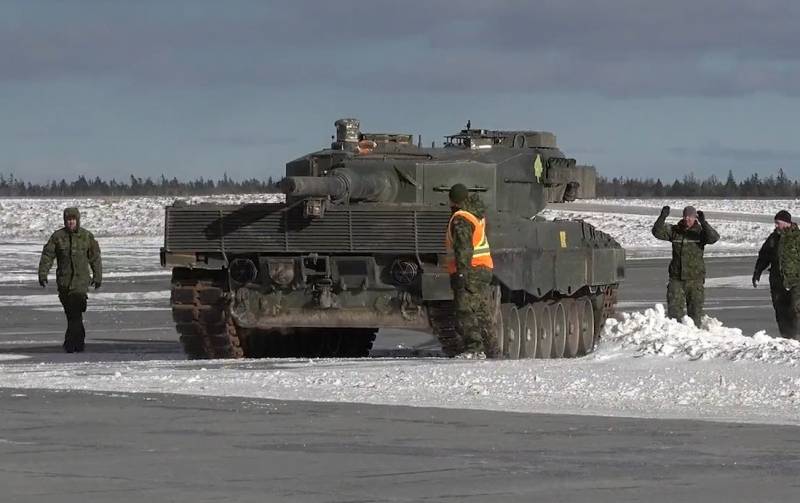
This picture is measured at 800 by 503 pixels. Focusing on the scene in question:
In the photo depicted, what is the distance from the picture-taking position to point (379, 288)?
18.3m

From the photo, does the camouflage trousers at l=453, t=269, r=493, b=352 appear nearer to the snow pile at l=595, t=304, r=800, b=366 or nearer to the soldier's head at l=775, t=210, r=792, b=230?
the snow pile at l=595, t=304, r=800, b=366

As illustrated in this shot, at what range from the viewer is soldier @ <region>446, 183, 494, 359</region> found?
16.9 m

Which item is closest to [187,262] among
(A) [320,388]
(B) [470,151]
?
(B) [470,151]

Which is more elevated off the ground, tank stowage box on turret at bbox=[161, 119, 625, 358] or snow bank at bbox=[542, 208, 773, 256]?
tank stowage box on turret at bbox=[161, 119, 625, 358]

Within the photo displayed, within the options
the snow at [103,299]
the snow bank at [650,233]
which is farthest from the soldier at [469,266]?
the snow bank at [650,233]

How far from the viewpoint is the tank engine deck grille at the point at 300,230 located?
18000 millimetres

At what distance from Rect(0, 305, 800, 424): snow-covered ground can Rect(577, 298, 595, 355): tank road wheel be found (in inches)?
217

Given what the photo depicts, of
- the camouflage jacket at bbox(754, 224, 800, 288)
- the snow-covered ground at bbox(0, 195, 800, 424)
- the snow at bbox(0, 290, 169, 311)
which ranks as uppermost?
the camouflage jacket at bbox(754, 224, 800, 288)

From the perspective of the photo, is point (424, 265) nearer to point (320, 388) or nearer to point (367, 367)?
point (367, 367)

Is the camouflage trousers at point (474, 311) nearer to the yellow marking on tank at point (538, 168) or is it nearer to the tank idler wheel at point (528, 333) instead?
the tank idler wheel at point (528, 333)

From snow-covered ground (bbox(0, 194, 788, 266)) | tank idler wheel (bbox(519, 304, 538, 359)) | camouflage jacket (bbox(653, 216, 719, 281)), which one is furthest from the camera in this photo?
snow-covered ground (bbox(0, 194, 788, 266))

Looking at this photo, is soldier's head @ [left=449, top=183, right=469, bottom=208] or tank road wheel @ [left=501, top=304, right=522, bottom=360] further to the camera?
tank road wheel @ [left=501, top=304, right=522, bottom=360]

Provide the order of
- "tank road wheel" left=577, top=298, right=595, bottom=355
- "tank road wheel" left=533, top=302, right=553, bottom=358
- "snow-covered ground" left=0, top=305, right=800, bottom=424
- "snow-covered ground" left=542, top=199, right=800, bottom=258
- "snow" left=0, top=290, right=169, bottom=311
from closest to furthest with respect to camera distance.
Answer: "snow-covered ground" left=0, top=305, right=800, bottom=424 → "tank road wheel" left=533, top=302, right=553, bottom=358 → "tank road wheel" left=577, top=298, right=595, bottom=355 → "snow" left=0, top=290, right=169, bottom=311 → "snow-covered ground" left=542, top=199, right=800, bottom=258

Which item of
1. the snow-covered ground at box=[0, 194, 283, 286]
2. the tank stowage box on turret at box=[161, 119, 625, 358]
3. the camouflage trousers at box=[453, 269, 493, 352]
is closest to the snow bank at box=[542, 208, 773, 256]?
the snow-covered ground at box=[0, 194, 283, 286]
